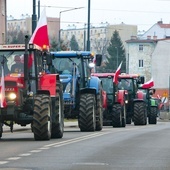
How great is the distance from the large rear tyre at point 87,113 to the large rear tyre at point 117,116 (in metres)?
8.22

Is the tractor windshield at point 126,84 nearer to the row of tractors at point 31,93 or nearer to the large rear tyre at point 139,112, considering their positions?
the large rear tyre at point 139,112

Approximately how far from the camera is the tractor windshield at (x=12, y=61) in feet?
73.2

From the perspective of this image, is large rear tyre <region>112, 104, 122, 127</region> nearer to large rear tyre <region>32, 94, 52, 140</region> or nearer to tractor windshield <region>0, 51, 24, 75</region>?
A: tractor windshield <region>0, 51, 24, 75</region>

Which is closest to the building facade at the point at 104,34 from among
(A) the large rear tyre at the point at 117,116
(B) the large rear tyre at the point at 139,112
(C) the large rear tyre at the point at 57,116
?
(B) the large rear tyre at the point at 139,112

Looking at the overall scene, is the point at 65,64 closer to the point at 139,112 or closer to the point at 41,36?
the point at 41,36

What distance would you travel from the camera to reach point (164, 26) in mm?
158750

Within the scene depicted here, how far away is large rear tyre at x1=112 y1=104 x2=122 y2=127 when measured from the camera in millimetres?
36812

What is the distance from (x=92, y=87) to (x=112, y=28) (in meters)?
147

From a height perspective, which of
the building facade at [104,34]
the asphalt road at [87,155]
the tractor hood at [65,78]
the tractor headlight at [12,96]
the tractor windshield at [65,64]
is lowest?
the asphalt road at [87,155]

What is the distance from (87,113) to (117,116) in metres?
8.73

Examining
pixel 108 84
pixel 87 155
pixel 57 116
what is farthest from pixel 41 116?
pixel 108 84

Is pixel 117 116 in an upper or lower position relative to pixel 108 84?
lower

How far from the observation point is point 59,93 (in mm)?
23859

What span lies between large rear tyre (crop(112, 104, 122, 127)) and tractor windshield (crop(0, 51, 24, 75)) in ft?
48.3
